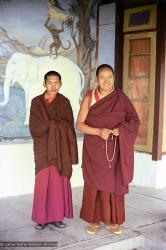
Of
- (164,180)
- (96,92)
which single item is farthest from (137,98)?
(96,92)

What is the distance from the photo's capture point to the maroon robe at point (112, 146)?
3543mm

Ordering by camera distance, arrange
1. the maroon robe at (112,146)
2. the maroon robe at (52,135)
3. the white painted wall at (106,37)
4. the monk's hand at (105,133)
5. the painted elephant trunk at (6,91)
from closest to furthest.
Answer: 1. the monk's hand at (105,133)
2. the maroon robe at (112,146)
3. the maroon robe at (52,135)
4. the painted elephant trunk at (6,91)
5. the white painted wall at (106,37)

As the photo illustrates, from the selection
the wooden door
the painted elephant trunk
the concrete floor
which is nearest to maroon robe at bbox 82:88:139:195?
the concrete floor

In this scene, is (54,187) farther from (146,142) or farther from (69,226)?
(146,142)

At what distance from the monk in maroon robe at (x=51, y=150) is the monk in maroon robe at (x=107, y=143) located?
0.60 feet

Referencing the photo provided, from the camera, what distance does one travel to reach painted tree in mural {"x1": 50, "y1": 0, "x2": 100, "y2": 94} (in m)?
5.47

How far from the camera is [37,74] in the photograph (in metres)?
5.15

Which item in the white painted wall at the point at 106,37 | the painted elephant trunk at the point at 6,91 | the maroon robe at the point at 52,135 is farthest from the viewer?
the white painted wall at the point at 106,37

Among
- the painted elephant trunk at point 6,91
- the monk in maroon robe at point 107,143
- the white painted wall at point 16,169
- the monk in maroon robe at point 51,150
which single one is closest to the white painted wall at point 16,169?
the white painted wall at point 16,169

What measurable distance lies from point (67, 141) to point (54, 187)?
0.44m

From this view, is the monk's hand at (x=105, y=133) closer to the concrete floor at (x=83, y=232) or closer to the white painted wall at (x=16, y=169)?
the concrete floor at (x=83, y=232)

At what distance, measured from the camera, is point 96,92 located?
364 cm

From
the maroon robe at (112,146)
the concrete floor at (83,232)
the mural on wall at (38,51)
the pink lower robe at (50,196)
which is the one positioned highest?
the mural on wall at (38,51)

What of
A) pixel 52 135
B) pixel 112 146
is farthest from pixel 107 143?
pixel 52 135
